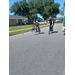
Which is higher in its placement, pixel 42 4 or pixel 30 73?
pixel 42 4

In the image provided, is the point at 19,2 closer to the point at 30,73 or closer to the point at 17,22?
the point at 17,22

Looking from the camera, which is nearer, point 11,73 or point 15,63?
point 11,73

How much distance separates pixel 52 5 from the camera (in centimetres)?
5534

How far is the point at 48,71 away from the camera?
10.1ft
